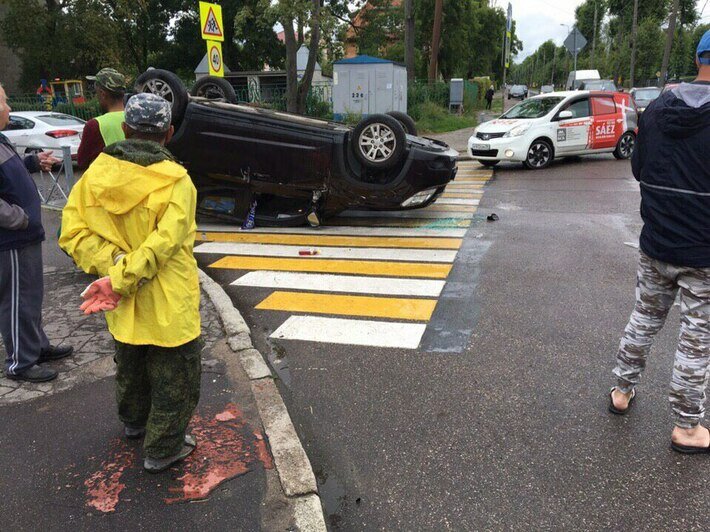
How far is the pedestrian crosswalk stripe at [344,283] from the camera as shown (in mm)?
5645

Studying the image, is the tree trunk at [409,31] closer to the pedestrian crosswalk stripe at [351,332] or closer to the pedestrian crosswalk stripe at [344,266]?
the pedestrian crosswalk stripe at [344,266]

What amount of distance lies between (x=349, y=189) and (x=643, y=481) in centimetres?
540

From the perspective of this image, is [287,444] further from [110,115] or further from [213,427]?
[110,115]

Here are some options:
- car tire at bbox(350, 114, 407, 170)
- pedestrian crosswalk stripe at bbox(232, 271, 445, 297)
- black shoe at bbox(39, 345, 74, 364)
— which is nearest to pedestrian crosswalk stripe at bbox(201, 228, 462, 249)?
car tire at bbox(350, 114, 407, 170)

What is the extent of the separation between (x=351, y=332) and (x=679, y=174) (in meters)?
2.70

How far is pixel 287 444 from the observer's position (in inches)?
123

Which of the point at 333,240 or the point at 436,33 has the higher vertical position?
the point at 436,33

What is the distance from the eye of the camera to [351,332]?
15.4 ft

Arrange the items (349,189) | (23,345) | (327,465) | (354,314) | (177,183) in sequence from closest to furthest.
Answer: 1. (177,183)
2. (327,465)
3. (23,345)
4. (354,314)
5. (349,189)

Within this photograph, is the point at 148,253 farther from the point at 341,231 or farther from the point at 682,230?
the point at 341,231

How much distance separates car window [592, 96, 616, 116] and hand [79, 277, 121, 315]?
13.8 metres

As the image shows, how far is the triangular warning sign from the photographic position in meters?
9.95

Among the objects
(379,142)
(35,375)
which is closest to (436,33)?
(379,142)

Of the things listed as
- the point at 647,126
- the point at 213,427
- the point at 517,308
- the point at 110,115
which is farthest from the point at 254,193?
the point at 647,126
